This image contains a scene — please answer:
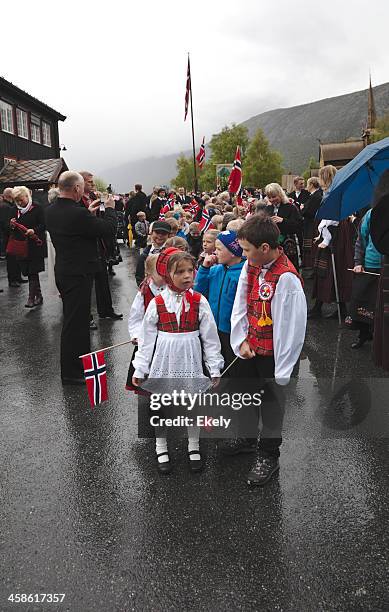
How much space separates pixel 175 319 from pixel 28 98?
92.0ft

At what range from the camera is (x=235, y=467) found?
361 centimetres

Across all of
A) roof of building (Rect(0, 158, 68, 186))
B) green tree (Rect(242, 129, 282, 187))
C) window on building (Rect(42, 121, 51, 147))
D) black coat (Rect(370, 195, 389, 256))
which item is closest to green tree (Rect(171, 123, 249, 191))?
green tree (Rect(242, 129, 282, 187))

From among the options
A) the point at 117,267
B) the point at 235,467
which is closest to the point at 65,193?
the point at 235,467

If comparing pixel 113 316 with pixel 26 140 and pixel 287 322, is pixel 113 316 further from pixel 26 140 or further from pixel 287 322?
pixel 26 140

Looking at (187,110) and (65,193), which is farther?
(187,110)

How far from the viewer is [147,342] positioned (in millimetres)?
3512

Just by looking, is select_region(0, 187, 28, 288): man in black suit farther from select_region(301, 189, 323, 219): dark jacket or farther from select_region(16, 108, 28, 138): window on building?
select_region(16, 108, 28, 138): window on building

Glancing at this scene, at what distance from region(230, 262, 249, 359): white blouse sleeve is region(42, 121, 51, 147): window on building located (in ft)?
102

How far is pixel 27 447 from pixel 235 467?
65.7 inches

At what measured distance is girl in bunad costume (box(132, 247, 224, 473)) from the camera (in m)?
3.46

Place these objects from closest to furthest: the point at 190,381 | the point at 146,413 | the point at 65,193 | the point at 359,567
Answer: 1. the point at 359,567
2. the point at 190,381
3. the point at 146,413
4. the point at 65,193

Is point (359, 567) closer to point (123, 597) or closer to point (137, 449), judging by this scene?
point (123, 597)

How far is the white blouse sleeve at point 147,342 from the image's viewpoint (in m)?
3.48

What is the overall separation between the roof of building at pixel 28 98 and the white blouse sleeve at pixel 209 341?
2464 centimetres
